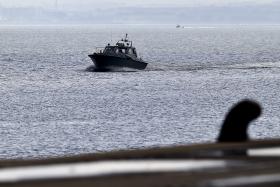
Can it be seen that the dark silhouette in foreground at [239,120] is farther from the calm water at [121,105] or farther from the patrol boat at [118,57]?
the patrol boat at [118,57]

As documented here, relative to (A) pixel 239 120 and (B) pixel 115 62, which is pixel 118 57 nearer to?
(B) pixel 115 62

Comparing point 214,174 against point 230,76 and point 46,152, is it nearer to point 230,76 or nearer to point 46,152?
point 46,152

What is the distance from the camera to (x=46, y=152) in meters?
45.1

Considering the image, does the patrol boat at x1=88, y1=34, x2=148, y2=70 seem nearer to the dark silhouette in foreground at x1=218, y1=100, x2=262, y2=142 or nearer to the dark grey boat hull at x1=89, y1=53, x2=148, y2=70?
the dark grey boat hull at x1=89, y1=53, x2=148, y2=70

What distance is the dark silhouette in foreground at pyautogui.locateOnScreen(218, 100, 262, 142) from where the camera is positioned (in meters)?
9.66

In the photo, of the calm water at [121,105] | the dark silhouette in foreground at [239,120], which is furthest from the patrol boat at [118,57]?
the dark silhouette in foreground at [239,120]

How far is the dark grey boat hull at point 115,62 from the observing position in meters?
120

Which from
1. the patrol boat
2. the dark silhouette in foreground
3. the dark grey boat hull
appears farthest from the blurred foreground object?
the dark grey boat hull

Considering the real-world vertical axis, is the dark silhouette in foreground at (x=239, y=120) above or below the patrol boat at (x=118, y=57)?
above

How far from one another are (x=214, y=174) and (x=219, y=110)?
209 feet

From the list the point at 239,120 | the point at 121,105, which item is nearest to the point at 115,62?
the point at 121,105

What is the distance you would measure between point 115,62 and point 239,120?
112549 millimetres

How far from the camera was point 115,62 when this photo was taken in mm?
122188

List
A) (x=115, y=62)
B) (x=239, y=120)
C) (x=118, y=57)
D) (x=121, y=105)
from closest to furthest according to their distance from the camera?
(x=239, y=120) < (x=121, y=105) < (x=118, y=57) < (x=115, y=62)
